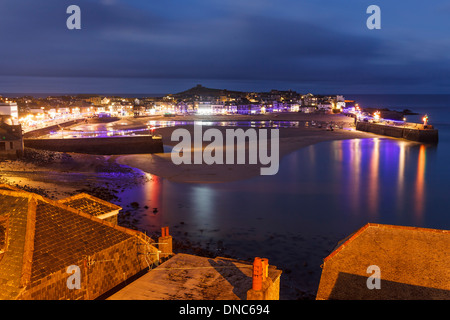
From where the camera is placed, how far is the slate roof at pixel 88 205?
37.9ft

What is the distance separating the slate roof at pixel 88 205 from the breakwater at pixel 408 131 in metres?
69.5

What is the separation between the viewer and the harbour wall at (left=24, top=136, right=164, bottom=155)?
50125 mm

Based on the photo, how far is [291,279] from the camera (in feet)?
53.7

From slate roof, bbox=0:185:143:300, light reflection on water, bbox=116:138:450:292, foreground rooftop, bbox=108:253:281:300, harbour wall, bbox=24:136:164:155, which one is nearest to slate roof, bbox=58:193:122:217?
slate roof, bbox=0:185:143:300

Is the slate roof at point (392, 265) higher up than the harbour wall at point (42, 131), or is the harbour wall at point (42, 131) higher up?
the harbour wall at point (42, 131)

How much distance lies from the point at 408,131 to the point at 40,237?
75965 mm

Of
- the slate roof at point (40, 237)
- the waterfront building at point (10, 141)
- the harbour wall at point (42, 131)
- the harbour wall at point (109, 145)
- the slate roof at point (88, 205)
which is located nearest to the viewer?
the slate roof at point (40, 237)

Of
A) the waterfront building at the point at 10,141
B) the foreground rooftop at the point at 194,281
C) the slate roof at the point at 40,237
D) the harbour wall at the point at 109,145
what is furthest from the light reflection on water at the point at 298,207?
the harbour wall at the point at 109,145

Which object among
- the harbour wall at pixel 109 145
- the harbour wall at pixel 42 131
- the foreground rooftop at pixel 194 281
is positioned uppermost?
the harbour wall at pixel 42 131

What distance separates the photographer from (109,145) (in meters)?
51.9

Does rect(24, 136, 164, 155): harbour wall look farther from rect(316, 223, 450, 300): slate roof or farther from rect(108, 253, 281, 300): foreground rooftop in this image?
rect(316, 223, 450, 300): slate roof

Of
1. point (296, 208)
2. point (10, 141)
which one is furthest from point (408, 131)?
point (10, 141)

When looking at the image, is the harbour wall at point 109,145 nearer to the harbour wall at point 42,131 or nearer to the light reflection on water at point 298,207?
the harbour wall at point 42,131

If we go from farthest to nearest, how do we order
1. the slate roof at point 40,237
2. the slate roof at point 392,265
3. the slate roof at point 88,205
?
1. the slate roof at point 88,205
2. the slate roof at point 392,265
3. the slate roof at point 40,237
